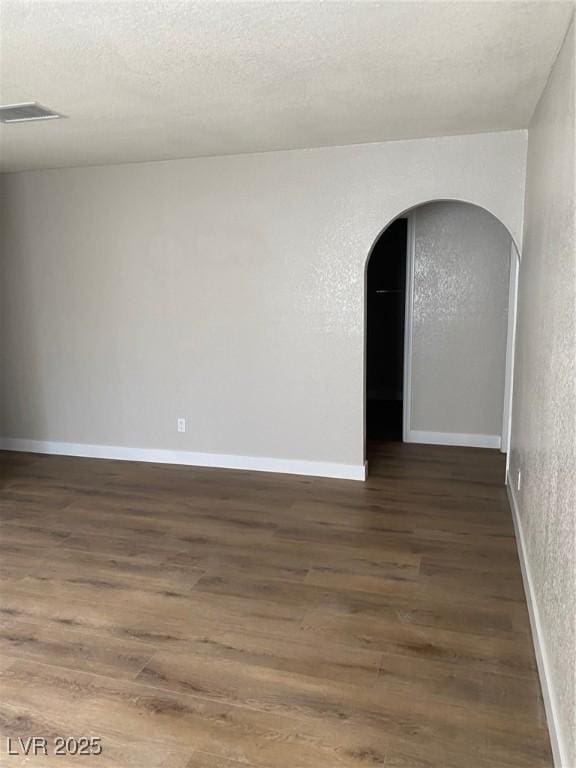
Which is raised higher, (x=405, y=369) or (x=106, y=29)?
(x=106, y=29)

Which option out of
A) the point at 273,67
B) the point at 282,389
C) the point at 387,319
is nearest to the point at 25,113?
the point at 273,67

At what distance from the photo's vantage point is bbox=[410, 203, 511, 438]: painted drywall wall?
16.7ft

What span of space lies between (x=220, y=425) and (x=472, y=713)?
3104 mm

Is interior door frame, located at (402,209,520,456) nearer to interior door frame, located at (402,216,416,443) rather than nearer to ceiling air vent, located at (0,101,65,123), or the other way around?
interior door frame, located at (402,216,416,443)

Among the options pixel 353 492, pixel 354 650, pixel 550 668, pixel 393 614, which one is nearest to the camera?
pixel 550 668

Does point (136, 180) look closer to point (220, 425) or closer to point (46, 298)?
point (46, 298)

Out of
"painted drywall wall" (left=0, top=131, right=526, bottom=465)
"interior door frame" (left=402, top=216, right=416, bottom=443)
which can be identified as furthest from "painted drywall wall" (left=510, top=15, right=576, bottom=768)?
"interior door frame" (left=402, top=216, right=416, bottom=443)

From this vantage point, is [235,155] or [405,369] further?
[405,369]

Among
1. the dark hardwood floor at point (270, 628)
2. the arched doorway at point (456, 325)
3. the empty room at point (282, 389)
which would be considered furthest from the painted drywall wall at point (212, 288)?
the arched doorway at point (456, 325)

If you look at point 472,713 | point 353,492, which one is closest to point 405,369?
point 353,492

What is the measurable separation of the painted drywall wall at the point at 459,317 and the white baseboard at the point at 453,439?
4cm

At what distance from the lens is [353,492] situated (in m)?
4.23

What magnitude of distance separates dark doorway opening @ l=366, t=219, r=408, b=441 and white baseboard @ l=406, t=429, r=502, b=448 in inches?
55.0

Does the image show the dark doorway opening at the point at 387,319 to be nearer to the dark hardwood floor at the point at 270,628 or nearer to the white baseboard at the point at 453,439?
the white baseboard at the point at 453,439
